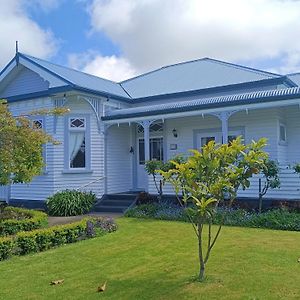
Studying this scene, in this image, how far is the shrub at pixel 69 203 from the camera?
13.1m

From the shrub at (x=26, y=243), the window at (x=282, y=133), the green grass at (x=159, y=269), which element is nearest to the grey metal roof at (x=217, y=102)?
the window at (x=282, y=133)

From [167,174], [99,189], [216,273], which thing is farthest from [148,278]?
[99,189]

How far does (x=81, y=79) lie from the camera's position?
640 inches

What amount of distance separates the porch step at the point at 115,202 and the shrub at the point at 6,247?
6.20 meters

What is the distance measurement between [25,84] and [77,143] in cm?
390

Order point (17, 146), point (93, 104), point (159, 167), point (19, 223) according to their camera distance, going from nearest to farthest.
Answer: point (19, 223) → point (17, 146) → point (159, 167) → point (93, 104)

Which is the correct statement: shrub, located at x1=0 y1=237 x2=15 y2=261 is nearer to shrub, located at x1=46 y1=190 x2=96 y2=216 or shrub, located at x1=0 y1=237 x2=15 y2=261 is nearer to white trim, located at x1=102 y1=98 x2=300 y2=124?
shrub, located at x1=46 y1=190 x2=96 y2=216

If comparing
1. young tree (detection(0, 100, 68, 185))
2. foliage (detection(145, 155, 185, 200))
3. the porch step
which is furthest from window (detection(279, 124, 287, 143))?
young tree (detection(0, 100, 68, 185))

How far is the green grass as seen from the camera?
498cm

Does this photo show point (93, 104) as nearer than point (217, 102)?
No

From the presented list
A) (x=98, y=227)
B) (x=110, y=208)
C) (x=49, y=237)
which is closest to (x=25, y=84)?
(x=110, y=208)

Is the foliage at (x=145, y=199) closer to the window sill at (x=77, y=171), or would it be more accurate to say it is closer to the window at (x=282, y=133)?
the window sill at (x=77, y=171)

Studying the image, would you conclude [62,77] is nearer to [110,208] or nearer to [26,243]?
[110,208]

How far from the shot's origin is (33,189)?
14969mm
